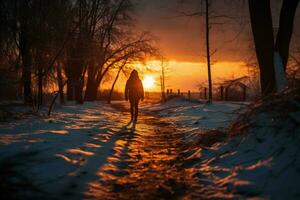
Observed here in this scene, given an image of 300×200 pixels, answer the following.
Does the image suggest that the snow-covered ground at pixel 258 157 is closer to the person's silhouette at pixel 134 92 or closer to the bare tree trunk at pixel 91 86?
the person's silhouette at pixel 134 92

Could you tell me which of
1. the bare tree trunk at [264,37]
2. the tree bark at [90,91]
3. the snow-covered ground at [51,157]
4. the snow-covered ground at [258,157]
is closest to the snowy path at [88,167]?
the snow-covered ground at [51,157]

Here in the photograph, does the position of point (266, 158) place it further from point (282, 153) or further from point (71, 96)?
point (71, 96)

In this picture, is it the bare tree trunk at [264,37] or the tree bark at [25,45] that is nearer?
the bare tree trunk at [264,37]

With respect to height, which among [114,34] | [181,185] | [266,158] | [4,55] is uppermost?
[114,34]

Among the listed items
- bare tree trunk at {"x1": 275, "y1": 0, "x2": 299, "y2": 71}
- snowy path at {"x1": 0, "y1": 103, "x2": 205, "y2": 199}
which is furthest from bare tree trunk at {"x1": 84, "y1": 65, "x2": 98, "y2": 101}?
bare tree trunk at {"x1": 275, "y1": 0, "x2": 299, "y2": 71}

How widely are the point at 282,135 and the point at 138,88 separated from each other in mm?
10621

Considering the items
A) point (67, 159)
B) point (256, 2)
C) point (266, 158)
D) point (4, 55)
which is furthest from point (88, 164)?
point (4, 55)

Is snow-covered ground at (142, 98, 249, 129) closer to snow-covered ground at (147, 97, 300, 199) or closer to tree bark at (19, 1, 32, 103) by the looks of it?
snow-covered ground at (147, 97, 300, 199)

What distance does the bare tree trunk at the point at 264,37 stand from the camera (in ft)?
33.0

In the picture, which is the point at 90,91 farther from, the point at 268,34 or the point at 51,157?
the point at 51,157

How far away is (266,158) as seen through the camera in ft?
20.4

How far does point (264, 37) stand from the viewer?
10164 mm

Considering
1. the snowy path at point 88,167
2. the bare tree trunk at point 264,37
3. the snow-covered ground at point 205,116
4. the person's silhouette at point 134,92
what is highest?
the bare tree trunk at point 264,37

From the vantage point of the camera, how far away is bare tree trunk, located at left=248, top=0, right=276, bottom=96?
10.1m
